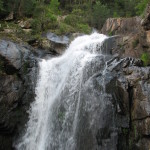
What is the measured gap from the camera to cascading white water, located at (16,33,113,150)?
10.9m

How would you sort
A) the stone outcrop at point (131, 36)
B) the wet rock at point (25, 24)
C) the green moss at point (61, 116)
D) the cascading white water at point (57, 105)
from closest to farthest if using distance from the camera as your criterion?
1. the cascading white water at point (57, 105)
2. the green moss at point (61, 116)
3. the stone outcrop at point (131, 36)
4. the wet rock at point (25, 24)

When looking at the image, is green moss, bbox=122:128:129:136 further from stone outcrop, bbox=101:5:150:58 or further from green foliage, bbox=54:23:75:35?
green foliage, bbox=54:23:75:35

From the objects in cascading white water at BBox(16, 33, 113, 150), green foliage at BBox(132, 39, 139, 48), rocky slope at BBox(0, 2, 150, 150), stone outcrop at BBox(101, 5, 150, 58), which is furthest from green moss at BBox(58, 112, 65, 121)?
green foliage at BBox(132, 39, 139, 48)

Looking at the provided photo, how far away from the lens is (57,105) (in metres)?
12.0

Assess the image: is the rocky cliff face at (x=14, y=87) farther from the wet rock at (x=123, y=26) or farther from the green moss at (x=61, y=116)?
the wet rock at (x=123, y=26)

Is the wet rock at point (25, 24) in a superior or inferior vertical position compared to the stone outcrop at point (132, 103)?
superior

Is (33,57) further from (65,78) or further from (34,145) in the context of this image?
(34,145)

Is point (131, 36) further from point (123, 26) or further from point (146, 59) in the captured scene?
point (123, 26)

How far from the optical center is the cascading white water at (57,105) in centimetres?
1091

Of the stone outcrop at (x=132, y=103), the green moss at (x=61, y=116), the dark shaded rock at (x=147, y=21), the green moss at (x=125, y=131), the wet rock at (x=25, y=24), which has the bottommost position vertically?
the green moss at (x=61, y=116)

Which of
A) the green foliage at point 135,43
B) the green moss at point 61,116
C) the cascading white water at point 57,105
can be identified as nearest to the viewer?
the cascading white water at point 57,105

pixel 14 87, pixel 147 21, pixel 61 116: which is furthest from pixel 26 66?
pixel 147 21

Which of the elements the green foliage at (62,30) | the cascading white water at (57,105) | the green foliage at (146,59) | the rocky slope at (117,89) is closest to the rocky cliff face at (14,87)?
the rocky slope at (117,89)

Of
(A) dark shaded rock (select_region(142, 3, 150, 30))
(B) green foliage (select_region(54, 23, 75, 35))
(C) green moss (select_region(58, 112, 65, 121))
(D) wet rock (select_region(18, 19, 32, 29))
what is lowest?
(C) green moss (select_region(58, 112, 65, 121))
